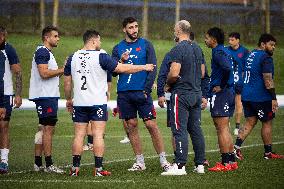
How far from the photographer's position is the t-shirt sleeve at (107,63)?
15.7 m

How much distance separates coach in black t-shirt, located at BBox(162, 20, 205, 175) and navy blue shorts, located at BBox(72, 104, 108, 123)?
1.13 m

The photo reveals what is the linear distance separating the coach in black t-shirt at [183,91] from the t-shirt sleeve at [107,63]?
93 centimetres

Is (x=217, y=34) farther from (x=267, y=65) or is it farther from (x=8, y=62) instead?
(x=8, y=62)

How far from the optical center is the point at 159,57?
41.8 m

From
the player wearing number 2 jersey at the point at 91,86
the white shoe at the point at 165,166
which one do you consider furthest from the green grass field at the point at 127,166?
the player wearing number 2 jersey at the point at 91,86

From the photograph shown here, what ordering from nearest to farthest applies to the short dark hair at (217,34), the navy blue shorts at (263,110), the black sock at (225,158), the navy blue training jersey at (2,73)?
the navy blue training jersey at (2,73) → the short dark hair at (217,34) → the black sock at (225,158) → the navy blue shorts at (263,110)

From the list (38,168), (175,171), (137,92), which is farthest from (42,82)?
(175,171)

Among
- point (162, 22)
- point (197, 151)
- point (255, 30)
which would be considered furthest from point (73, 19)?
point (197, 151)

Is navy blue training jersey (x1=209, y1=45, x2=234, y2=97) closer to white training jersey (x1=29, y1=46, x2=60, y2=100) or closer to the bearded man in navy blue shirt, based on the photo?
the bearded man in navy blue shirt

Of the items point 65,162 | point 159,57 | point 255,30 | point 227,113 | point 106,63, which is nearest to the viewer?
point 106,63

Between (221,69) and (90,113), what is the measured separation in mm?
2512

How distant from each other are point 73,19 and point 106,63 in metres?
28.2

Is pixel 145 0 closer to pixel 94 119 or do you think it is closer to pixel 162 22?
pixel 162 22

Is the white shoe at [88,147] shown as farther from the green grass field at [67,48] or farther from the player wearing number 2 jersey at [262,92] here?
the green grass field at [67,48]
